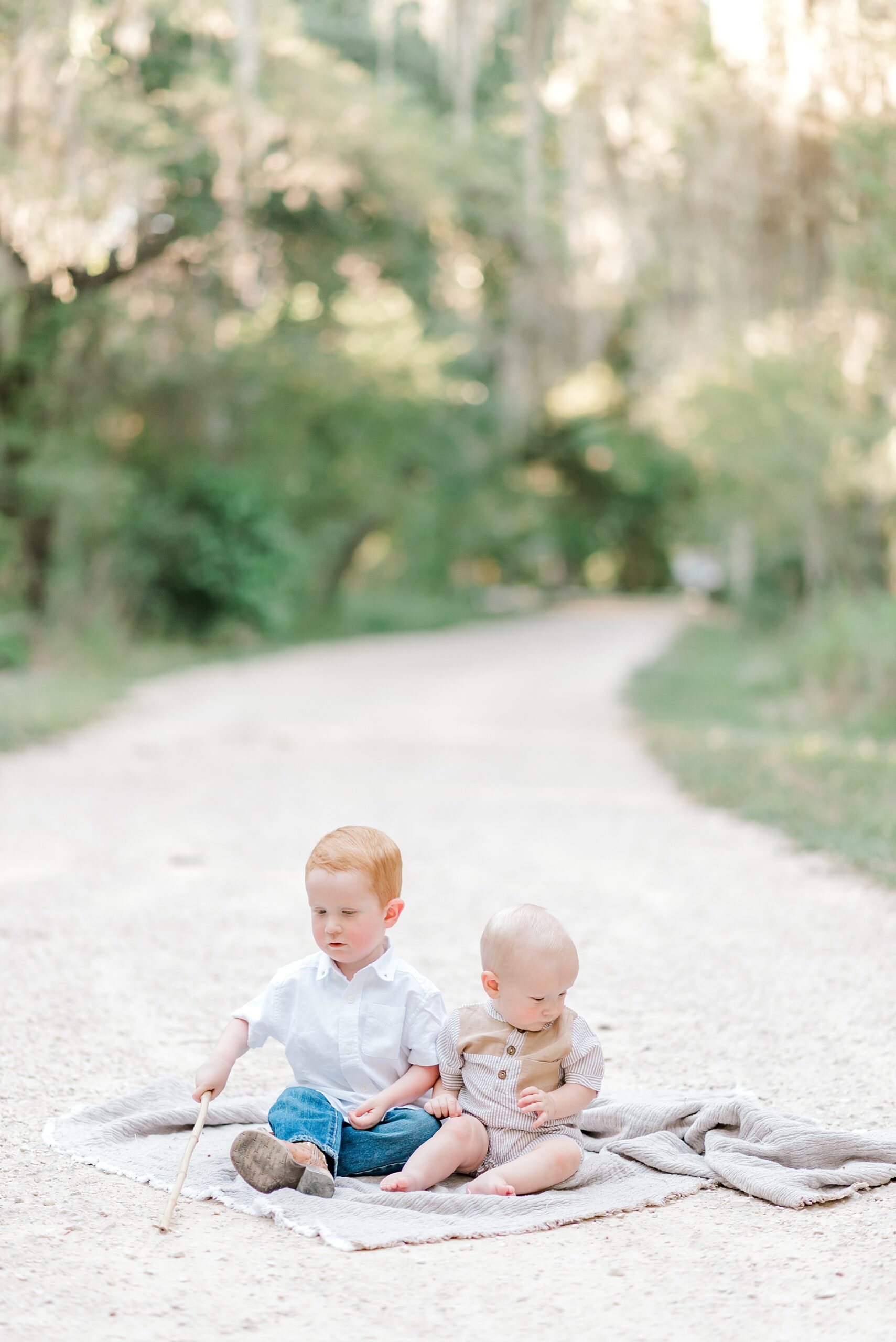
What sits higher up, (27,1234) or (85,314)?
(85,314)

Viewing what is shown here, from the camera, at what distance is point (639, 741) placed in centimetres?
1095

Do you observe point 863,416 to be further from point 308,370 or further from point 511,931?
point 511,931

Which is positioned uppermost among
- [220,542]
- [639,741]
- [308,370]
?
[308,370]

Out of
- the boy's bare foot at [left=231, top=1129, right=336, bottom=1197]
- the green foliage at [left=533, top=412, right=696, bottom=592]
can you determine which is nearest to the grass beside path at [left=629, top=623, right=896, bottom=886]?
the boy's bare foot at [left=231, top=1129, right=336, bottom=1197]

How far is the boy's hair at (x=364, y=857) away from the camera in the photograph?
3078 mm

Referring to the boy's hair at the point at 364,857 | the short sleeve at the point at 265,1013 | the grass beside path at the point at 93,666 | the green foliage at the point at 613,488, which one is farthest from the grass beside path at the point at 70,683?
the green foliage at the point at 613,488

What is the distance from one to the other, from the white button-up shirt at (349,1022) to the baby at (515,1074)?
7cm

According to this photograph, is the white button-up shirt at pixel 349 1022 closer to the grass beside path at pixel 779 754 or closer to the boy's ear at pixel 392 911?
the boy's ear at pixel 392 911

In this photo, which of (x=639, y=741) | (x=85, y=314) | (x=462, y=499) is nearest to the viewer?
(x=639, y=741)

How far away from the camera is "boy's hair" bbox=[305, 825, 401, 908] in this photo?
3078mm

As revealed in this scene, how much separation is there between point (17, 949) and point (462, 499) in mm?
24151

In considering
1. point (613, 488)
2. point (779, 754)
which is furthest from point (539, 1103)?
point (613, 488)

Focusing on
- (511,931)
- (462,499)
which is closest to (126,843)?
A: (511,931)

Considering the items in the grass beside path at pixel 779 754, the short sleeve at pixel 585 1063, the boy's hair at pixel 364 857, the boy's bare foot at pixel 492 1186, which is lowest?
the grass beside path at pixel 779 754
